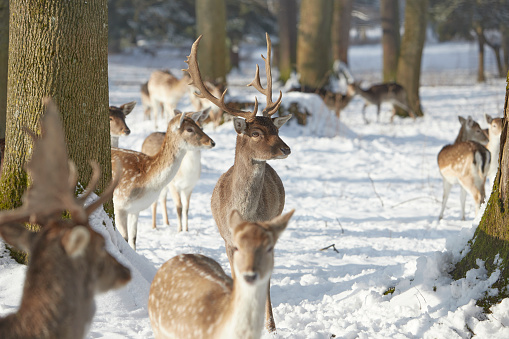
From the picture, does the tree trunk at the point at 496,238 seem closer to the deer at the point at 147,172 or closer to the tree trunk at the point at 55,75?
the tree trunk at the point at 55,75

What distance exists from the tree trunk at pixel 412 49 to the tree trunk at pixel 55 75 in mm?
13039

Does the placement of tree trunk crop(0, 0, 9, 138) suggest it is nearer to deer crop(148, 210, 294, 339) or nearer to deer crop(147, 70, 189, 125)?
deer crop(148, 210, 294, 339)

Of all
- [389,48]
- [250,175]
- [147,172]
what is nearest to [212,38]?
[389,48]

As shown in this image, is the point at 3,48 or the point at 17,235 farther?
the point at 3,48

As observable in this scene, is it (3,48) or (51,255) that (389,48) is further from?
(51,255)

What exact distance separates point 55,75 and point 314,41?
1172 cm

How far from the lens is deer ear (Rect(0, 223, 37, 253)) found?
234cm

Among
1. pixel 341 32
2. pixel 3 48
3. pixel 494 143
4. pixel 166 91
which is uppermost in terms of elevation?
pixel 341 32

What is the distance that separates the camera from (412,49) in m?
16.1

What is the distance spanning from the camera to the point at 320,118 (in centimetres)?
1224

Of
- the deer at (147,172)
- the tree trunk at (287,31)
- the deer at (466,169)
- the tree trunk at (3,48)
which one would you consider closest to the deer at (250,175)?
the deer at (147,172)

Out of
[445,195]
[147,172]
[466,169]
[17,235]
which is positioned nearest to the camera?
[17,235]

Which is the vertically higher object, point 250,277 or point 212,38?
point 212,38

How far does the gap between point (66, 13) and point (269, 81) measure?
1.82 metres
